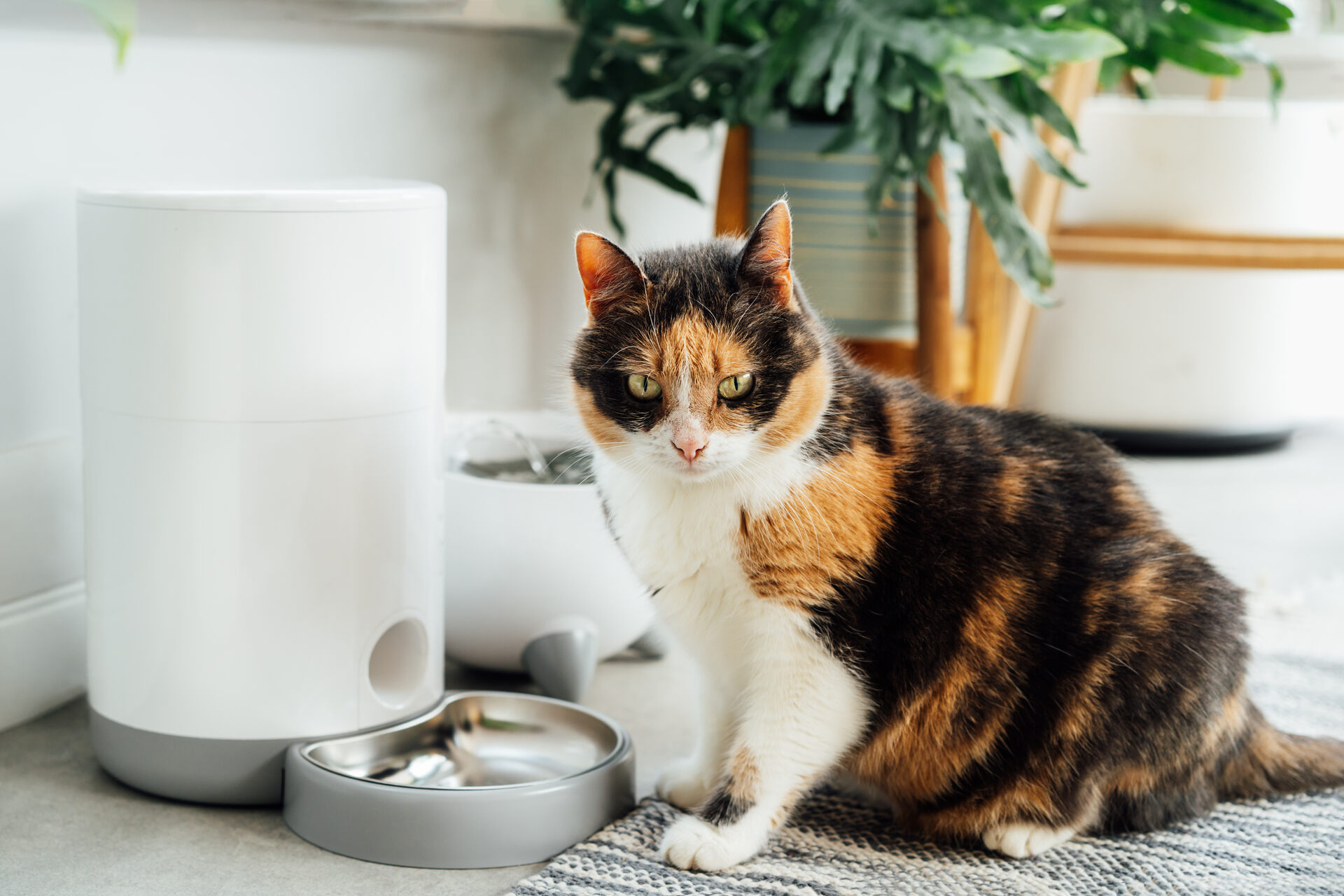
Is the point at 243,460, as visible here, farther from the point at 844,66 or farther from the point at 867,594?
the point at 844,66

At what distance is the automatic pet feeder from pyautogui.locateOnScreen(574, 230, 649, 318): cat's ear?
0.21m

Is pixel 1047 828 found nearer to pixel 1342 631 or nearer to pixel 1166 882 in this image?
pixel 1166 882

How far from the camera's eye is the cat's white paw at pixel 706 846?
105cm

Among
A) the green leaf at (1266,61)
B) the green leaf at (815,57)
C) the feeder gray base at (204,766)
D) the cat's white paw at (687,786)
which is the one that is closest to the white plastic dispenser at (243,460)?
the feeder gray base at (204,766)

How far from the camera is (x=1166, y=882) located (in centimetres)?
107

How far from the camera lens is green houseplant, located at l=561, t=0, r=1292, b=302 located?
1761mm

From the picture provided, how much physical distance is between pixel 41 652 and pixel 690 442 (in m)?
0.84

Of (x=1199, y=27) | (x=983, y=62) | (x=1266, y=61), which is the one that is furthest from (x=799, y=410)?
(x=1266, y=61)

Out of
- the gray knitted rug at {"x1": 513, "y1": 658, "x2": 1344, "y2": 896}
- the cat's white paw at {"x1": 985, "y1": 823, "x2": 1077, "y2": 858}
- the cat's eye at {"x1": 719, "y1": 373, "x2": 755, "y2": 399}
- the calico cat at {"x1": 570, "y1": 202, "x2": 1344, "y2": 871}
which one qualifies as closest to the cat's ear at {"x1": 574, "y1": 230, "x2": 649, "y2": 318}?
the calico cat at {"x1": 570, "y1": 202, "x2": 1344, "y2": 871}

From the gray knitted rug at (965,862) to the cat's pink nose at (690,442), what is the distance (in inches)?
14.1

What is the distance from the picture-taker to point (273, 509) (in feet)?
3.70

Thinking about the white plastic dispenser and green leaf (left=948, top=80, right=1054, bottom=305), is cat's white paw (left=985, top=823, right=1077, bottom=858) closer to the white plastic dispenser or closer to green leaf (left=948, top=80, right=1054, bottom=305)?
the white plastic dispenser

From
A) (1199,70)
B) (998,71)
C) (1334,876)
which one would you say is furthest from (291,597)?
(1199,70)

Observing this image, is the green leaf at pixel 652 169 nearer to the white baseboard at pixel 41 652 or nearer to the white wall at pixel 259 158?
the white wall at pixel 259 158
